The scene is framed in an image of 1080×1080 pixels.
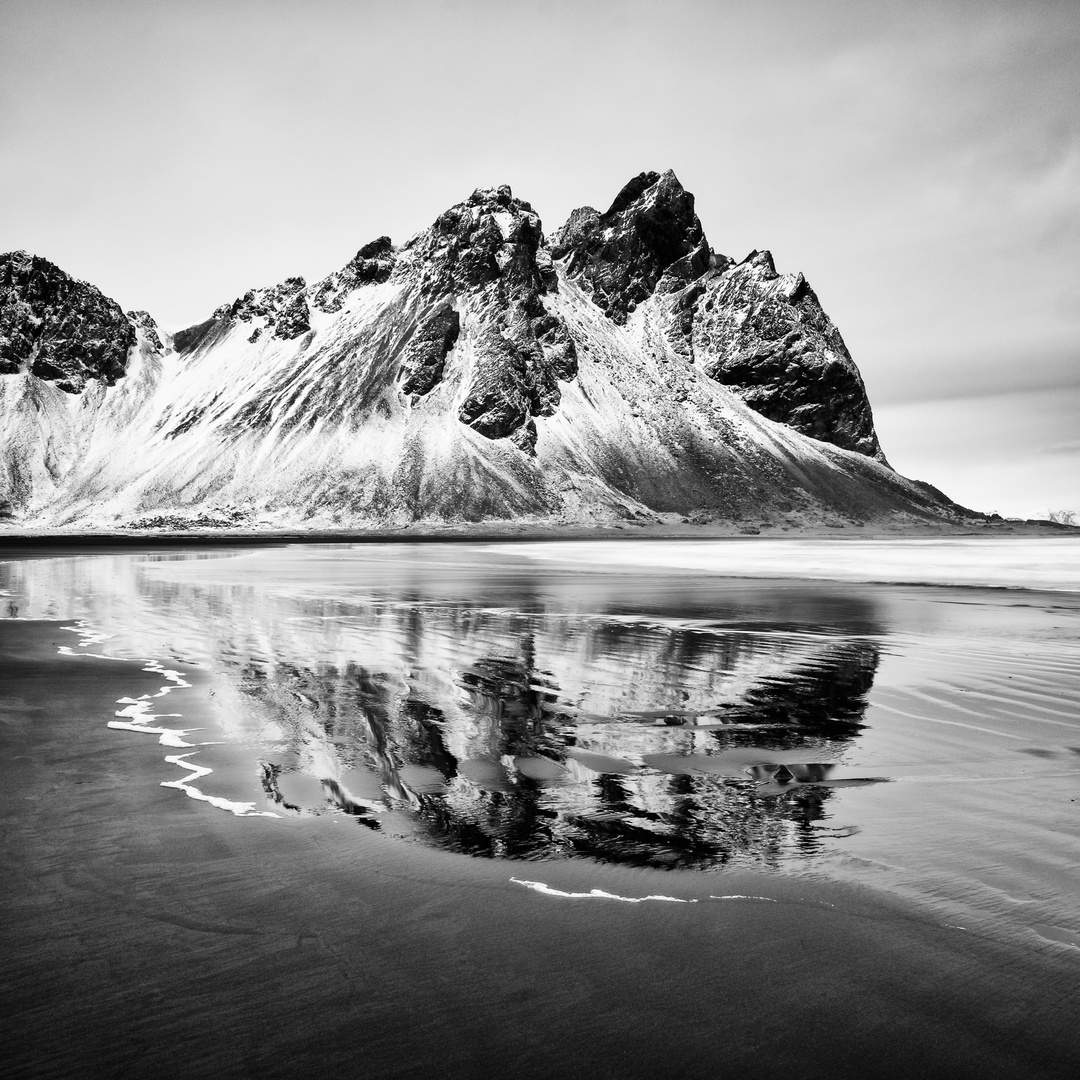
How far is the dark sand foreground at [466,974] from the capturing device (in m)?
3.47

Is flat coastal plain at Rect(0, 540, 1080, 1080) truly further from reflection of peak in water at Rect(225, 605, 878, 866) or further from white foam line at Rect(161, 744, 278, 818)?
reflection of peak in water at Rect(225, 605, 878, 866)

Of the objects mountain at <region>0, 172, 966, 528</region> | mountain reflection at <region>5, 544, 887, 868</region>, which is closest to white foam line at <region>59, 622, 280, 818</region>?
mountain reflection at <region>5, 544, 887, 868</region>

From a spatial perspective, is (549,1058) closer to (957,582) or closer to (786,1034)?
(786,1034)

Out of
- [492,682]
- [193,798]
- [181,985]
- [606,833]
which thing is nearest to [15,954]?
[181,985]

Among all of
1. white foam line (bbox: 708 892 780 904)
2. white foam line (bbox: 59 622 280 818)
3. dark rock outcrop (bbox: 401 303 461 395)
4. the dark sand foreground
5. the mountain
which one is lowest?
white foam line (bbox: 59 622 280 818)

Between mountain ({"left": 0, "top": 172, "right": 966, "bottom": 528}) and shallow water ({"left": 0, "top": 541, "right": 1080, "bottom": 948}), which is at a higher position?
mountain ({"left": 0, "top": 172, "right": 966, "bottom": 528})

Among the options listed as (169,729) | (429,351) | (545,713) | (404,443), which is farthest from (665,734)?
(429,351)

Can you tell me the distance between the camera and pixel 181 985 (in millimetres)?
3902

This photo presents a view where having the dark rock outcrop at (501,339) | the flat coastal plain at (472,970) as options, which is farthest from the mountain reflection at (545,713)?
the dark rock outcrop at (501,339)

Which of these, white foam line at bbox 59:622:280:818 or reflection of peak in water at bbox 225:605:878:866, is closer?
reflection of peak in water at bbox 225:605:878:866

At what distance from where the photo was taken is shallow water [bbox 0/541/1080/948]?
18.5ft

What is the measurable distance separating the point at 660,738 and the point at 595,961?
15.5ft

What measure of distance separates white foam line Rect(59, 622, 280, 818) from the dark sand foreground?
2.65 feet

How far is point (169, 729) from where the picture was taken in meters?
9.03
